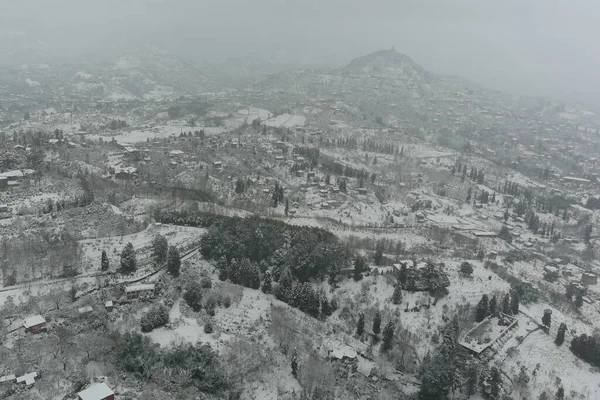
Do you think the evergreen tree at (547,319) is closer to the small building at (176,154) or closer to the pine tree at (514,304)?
the pine tree at (514,304)

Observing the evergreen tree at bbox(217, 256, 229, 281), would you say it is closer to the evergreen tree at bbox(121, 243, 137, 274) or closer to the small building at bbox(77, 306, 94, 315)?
the evergreen tree at bbox(121, 243, 137, 274)

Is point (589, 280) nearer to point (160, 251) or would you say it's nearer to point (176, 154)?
point (160, 251)

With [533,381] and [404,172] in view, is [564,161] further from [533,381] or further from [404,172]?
[533,381]

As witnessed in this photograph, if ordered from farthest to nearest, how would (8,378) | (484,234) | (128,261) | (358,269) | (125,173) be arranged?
(484,234), (125,173), (358,269), (128,261), (8,378)

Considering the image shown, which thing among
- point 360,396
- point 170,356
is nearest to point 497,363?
point 360,396

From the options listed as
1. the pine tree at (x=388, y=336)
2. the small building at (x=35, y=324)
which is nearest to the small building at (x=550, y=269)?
the pine tree at (x=388, y=336)

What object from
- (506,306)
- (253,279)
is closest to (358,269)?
(253,279)

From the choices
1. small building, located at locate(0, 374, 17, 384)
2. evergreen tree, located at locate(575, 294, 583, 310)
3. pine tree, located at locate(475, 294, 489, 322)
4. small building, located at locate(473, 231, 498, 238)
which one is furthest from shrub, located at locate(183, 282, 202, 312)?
small building, located at locate(473, 231, 498, 238)
